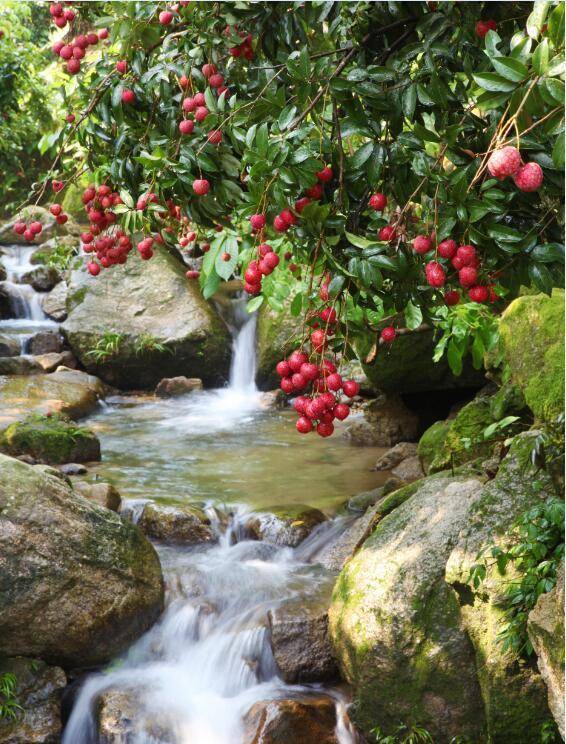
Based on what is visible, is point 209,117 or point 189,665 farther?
point 189,665

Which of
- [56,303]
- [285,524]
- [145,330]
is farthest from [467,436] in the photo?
[56,303]

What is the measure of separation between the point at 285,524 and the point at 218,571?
2.19 feet

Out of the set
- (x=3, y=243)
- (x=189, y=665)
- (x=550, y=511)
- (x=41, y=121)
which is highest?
(x=41, y=121)

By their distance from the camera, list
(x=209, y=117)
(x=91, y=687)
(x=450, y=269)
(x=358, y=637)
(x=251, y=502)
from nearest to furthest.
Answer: (x=450, y=269) < (x=209, y=117) < (x=358, y=637) < (x=91, y=687) < (x=251, y=502)

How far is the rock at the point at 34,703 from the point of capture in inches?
153

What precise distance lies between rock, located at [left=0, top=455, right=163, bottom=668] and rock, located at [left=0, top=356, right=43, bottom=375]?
222 inches

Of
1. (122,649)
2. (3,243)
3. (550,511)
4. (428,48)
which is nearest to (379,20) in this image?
(428,48)

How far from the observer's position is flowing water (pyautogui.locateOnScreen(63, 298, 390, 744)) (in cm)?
410

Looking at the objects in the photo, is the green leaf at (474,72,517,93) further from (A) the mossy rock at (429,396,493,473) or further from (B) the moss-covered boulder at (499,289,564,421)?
(A) the mossy rock at (429,396,493,473)

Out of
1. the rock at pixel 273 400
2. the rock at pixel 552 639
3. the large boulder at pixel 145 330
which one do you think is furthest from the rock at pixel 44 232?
the rock at pixel 552 639

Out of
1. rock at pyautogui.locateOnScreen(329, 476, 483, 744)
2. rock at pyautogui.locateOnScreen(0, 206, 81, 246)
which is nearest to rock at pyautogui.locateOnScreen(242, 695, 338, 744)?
rock at pyautogui.locateOnScreen(329, 476, 483, 744)

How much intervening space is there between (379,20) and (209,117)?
1.79 feet

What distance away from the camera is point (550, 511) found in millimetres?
3232

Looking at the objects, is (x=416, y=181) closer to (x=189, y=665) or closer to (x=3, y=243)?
(x=189, y=665)
